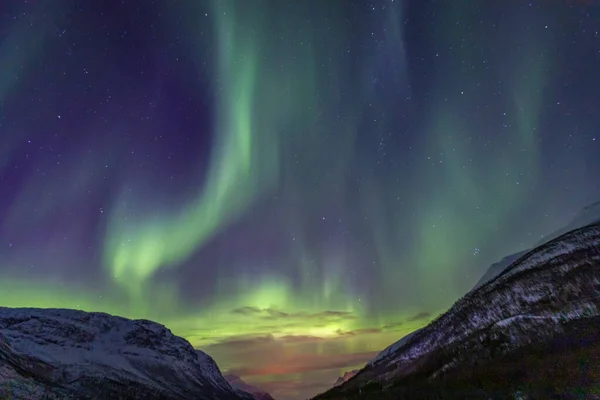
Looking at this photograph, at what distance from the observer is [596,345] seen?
137000 mm

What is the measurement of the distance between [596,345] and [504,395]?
4071 cm

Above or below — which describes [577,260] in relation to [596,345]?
above

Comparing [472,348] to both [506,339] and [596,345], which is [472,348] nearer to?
[506,339]

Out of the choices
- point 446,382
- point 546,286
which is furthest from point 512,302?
point 446,382

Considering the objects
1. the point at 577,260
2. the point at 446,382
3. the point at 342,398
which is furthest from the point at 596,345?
the point at 342,398

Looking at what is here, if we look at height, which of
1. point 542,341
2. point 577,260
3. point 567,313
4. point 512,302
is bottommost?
point 542,341

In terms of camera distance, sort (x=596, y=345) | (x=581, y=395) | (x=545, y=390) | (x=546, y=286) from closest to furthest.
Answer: (x=581, y=395) < (x=545, y=390) < (x=596, y=345) < (x=546, y=286)

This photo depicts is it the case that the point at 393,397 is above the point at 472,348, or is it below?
below

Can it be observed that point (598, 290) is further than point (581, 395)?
Yes

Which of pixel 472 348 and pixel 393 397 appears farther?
pixel 472 348

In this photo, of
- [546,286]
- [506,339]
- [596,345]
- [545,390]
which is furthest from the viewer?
[546,286]

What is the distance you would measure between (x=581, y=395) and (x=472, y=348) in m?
90.8

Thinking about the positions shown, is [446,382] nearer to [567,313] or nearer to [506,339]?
[506,339]

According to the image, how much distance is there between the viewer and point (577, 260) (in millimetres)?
193000
